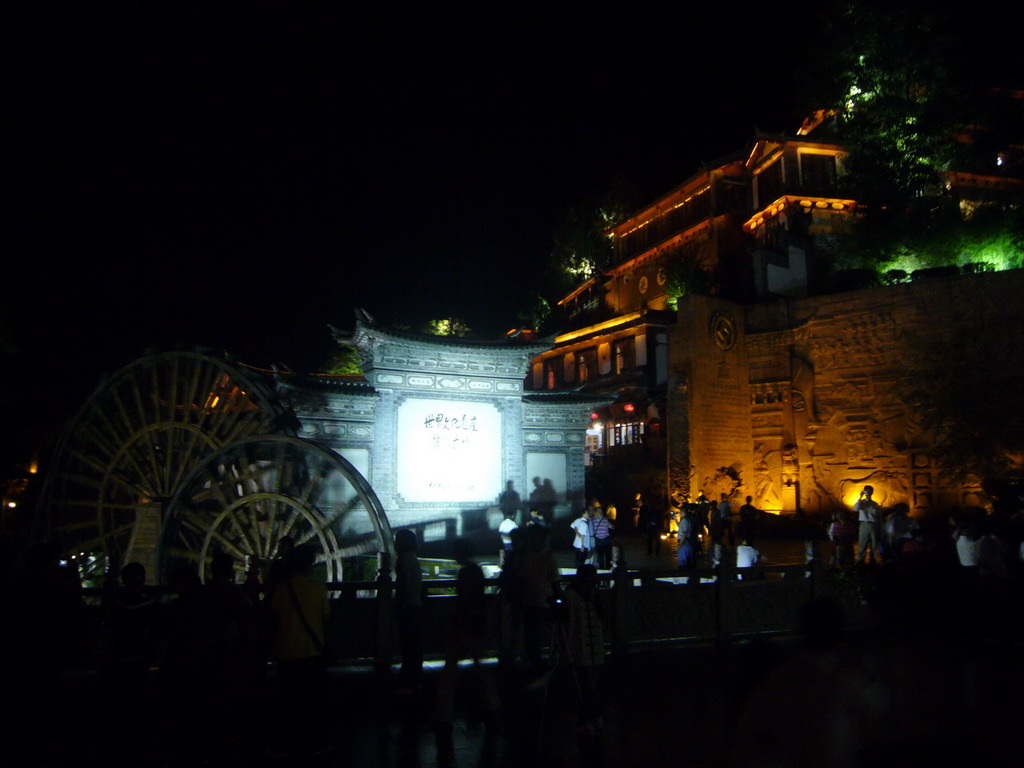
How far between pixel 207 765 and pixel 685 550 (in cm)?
1057

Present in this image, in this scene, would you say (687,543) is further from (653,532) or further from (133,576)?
(133,576)

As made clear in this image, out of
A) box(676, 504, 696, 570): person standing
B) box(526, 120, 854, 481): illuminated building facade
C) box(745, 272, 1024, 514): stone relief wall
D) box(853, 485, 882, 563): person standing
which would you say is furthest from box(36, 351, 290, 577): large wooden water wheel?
box(745, 272, 1024, 514): stone relief wall

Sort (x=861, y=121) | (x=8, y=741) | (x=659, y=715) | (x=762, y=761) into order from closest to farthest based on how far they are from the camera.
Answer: (x=762, y=761) → (x=8, y=741) → (x=659, y=715) → (x=861, y=121)

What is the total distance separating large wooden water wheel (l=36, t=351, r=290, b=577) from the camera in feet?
43.5

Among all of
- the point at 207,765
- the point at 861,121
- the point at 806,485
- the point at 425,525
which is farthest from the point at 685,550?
the point at 861,121

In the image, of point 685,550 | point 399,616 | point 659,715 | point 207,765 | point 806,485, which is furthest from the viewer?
point 806,485

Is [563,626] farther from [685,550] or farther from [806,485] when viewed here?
[806,485]

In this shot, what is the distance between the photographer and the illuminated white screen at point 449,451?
722 inches

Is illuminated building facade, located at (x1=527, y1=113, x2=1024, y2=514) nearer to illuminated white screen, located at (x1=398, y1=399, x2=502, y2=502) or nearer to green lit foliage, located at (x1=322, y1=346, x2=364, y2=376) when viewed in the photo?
illuminated white screen, located at (x1=398, y1=399, x2=502, y2=502)

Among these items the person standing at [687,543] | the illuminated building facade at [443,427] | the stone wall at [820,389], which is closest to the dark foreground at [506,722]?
the person standing at [687,543]

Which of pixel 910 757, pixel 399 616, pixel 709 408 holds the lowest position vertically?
pixel 910 757

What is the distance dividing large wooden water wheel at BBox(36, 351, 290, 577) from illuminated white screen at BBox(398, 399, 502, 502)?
5.12m

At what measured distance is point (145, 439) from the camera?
1446 cm

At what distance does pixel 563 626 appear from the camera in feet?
19.9
